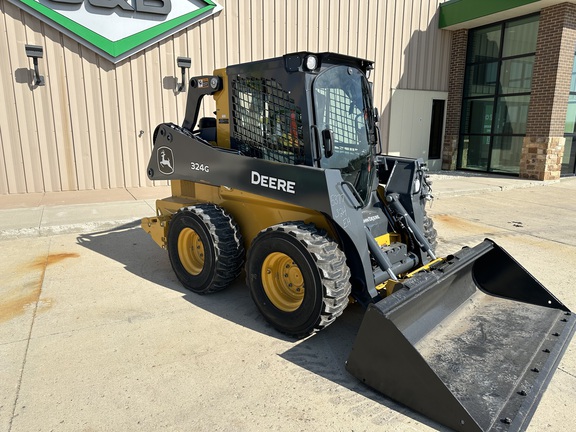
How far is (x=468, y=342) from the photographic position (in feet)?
10.1

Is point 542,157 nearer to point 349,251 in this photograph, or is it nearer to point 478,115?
point 478,115

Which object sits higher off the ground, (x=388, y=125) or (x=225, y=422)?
(x=388, y=125)

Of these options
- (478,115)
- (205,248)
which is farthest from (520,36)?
(205,248)

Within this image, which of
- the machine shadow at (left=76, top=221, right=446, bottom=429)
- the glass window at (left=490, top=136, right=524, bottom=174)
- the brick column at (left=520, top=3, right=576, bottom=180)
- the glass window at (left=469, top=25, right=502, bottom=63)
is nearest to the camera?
the machine shadow at (left=76, top=221, right=446, bottom=429)

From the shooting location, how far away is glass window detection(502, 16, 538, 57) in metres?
11.6

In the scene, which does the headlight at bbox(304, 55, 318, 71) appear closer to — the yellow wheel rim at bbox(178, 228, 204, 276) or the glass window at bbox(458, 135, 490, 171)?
the yellow wheel rim at bbox(178, 228, 204, 276)

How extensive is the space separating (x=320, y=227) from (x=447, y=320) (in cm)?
124

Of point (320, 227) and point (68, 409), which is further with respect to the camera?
point (320, 227)

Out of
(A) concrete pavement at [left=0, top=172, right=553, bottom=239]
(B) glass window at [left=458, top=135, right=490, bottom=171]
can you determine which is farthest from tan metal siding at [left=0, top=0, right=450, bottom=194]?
(B) glass window at [left=458, top=135, right=490, bottom=171]

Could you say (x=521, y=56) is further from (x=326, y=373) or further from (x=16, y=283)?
(x=16, y=283)

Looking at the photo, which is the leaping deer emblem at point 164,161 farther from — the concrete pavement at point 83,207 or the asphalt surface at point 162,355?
the concrete pavement at point 83,207

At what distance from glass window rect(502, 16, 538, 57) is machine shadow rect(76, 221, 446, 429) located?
1125 centimetres

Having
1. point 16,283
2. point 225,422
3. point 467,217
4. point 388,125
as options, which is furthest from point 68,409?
point 388,125

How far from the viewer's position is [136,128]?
32.3 feet
